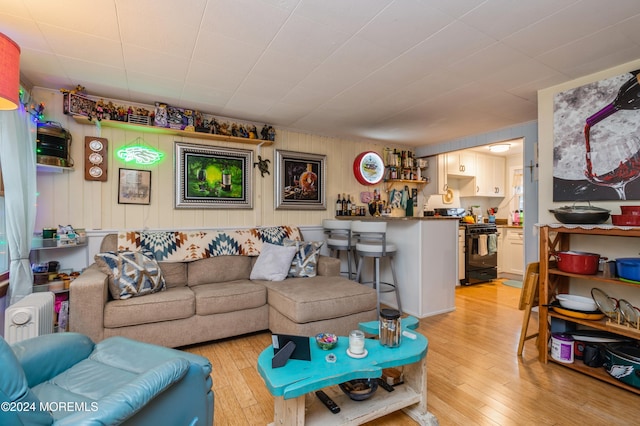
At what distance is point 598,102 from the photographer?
252cm

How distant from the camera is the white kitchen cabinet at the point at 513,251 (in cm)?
533

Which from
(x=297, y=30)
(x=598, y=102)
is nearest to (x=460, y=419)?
(x=297, y=30)

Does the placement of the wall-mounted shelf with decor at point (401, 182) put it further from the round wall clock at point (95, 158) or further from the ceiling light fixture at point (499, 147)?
the round wall clock at point (95, 158)

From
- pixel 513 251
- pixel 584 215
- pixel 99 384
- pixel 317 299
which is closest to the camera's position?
pixel 99 384

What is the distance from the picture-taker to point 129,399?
98cm

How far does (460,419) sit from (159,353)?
1.65 m

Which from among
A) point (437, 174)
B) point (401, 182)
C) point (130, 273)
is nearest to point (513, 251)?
point (437, 174)

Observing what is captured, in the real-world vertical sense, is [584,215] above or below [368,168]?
below

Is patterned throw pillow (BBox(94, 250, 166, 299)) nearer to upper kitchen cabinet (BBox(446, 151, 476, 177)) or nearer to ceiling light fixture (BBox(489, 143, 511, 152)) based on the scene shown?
upper kitchen cabinet (BBox(446, 151, 476, 177))

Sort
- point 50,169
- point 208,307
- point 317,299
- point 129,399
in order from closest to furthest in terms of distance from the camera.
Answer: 1. point 129,399
2. point 317,299
3. point 208,307
4. point 50,169

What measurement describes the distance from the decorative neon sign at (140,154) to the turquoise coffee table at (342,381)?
8.53ft

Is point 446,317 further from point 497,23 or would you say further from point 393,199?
point 497,23

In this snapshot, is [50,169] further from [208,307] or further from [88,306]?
[208,307]

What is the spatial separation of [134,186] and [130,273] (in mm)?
1118
